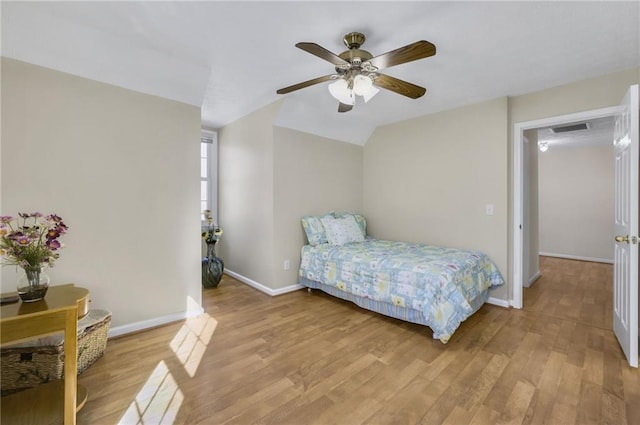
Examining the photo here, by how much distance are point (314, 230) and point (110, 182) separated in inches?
86.3

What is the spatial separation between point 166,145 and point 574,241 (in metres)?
7.42

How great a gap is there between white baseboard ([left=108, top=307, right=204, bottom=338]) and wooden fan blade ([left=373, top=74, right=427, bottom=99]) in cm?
276

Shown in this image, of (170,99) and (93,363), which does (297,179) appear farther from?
(93,363)

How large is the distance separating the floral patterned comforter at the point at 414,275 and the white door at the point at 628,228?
38.5 inches

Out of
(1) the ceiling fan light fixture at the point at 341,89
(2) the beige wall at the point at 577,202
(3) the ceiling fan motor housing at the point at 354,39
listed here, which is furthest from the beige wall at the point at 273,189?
(2) the beige wall at the point at 577,202

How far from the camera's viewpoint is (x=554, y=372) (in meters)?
1.89

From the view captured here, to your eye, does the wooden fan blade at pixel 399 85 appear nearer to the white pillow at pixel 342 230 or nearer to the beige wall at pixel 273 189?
the beige wall at pixel 273 189

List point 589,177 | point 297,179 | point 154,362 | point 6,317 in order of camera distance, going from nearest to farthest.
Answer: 1. point 6,317
2. point 154,362
3. point 297,179
4. point 589,177

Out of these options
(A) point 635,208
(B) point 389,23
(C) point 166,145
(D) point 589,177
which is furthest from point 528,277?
(C) point 166,145

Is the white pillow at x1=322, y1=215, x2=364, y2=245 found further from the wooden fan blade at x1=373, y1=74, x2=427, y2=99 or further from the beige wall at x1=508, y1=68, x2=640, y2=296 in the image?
the wooden fan blade at x1=373, y1=74, x2=427, y2=99

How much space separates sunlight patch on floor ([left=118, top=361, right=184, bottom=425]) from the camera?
1473 millimetres

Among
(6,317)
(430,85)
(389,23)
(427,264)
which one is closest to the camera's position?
(6,317)

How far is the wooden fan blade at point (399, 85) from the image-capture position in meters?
2.06

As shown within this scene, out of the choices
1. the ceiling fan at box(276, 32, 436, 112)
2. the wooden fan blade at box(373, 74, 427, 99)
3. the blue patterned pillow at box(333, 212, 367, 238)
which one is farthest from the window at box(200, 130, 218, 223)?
the wooden fan blade at box(373, 74, 427, 99)
